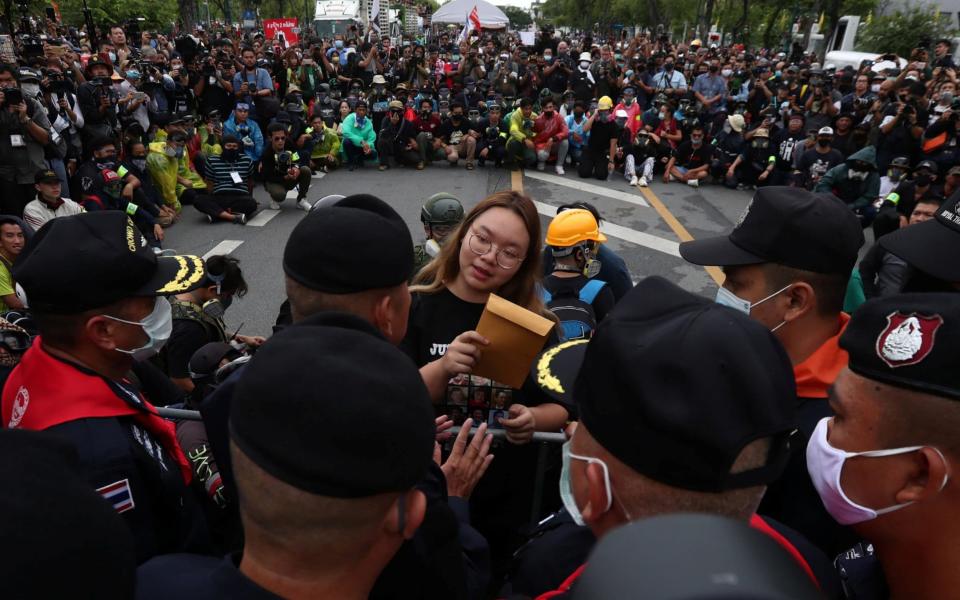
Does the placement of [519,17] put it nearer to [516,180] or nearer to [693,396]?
[516,180]

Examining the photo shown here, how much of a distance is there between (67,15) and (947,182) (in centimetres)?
3810

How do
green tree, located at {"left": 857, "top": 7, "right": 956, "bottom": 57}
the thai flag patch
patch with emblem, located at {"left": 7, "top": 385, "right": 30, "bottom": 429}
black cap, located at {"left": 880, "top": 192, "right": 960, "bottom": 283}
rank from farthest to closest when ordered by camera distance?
green tree, located at {"left": 857, "top": 7, "right": 956, "bottom": 57}
black cap, located at {"left": 880, "top": 192, "right": 960, "bottom": 283}
patch with emblem, located at {"left": 7, "top": 385, "right": 30, "bottom": 429}
the thai flag patch

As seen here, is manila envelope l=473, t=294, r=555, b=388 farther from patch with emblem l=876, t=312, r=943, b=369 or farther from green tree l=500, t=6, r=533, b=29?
green tree l=500, t=6, r=533, b=29

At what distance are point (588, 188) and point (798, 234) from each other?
978cm

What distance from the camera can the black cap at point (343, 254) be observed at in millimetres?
1859

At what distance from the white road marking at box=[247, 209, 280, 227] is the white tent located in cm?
2026

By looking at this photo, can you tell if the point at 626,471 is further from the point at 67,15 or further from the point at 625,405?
the point at 67,15

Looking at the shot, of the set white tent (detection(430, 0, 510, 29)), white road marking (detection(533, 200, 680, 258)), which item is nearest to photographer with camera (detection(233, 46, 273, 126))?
white road marking (detection(533, 200, 680, 258))

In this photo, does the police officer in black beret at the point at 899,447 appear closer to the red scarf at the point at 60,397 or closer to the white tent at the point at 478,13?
the red scarf at the point at 60,397

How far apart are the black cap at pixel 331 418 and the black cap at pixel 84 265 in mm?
1179

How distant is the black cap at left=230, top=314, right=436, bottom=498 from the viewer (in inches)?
41.2

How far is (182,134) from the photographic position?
9.34 meters

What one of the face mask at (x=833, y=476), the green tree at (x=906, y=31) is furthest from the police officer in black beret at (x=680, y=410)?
the green tree at (x=906, y=31)

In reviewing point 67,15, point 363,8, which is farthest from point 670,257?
point 67,15
